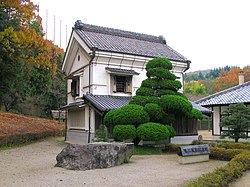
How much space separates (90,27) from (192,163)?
1435cm

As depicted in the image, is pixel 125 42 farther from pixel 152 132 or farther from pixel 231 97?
pixel 152 132

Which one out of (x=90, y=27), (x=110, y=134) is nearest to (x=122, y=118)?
(x=110, y=134)

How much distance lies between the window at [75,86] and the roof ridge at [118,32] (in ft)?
13.0

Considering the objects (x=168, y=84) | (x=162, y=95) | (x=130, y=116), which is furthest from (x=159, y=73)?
(x=130, y=116)

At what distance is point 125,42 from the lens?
21.7 metres

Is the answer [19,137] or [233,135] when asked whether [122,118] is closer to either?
[233,135]

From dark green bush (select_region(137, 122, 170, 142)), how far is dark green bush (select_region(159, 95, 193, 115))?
1.17 meters

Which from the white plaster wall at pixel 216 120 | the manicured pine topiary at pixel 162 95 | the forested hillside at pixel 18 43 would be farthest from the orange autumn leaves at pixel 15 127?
the white plaster wall at pixel 216 120

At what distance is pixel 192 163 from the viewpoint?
11.2m

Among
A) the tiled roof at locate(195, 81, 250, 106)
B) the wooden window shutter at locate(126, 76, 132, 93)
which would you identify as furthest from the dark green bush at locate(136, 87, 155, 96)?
the tiled roof at locate(195, 81, 250, 106)

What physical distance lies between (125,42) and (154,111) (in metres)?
9.06

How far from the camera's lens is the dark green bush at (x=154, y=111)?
1427cm

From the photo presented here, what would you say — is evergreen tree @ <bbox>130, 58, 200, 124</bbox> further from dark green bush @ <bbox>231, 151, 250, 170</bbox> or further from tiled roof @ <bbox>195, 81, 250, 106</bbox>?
tiled roof @ <bbox>195, 81, 250, 106</bbox>

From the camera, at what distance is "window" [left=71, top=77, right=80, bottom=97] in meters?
21.2
